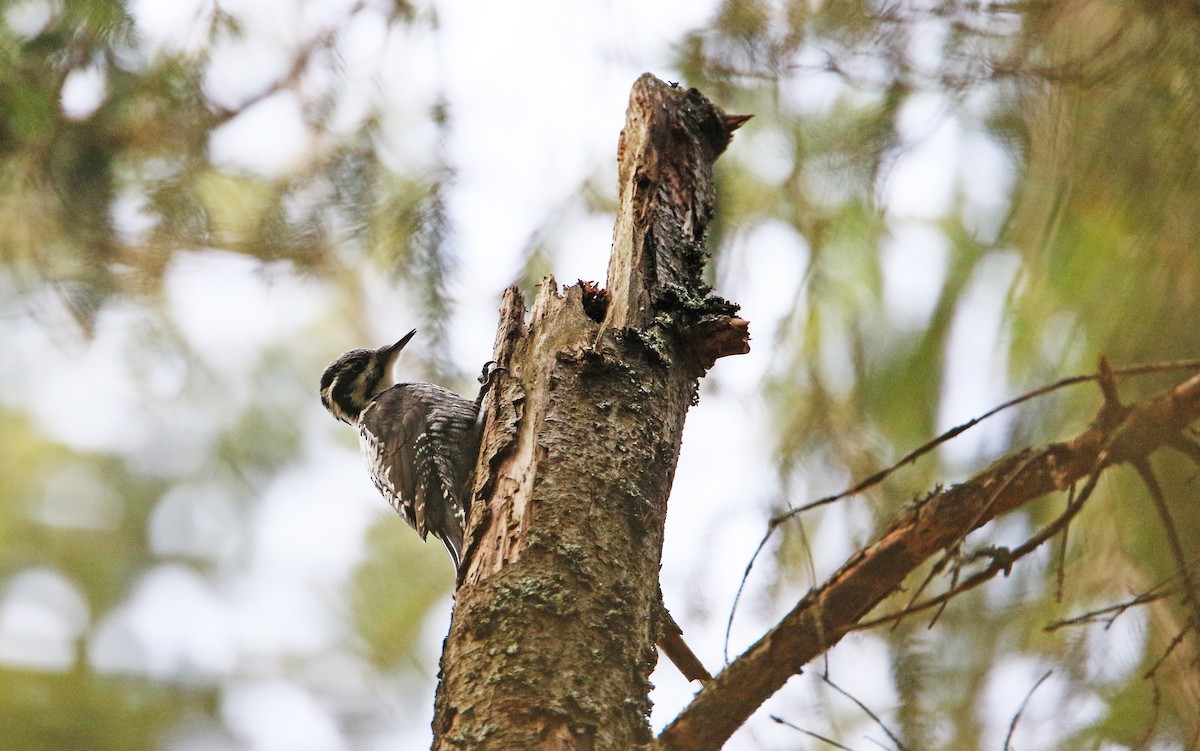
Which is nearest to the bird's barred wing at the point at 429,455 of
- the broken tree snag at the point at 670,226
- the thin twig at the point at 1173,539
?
the broken tree snag at the point at 670,226

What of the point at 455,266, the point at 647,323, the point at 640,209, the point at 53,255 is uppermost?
the point at 53,255

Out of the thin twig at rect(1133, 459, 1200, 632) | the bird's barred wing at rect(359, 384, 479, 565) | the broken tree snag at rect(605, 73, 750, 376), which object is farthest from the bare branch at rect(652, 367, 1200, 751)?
the bird's barred wing at rect(359, 384, 479, 565)

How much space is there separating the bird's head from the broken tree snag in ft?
6.07

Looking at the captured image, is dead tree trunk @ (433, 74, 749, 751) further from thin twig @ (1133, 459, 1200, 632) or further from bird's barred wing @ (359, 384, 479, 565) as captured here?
bird's barred wing @ (359, 384, 479, 565)

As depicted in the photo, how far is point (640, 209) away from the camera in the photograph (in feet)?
7.26

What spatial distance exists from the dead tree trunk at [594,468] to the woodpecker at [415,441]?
1.08m

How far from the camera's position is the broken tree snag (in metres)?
2.03

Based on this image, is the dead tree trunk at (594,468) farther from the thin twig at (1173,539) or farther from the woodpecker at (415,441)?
the woodpecker at (415,441)

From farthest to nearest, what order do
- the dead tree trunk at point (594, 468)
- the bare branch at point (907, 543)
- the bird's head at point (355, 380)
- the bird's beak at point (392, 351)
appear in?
1. the bird's head at point (355, 380)
2. the bird's beak at point (392, 351)
3. the dead tree trunk at point (594, 468)
4. the bare branch at point (907, 543)

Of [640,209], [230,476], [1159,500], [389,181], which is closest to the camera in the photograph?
[1159,500]

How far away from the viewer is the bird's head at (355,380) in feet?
13.2

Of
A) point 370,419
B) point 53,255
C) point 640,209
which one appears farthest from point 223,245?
point 640,209

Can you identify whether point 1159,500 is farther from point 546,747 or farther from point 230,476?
point 230,476

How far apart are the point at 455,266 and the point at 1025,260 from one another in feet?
5.81
